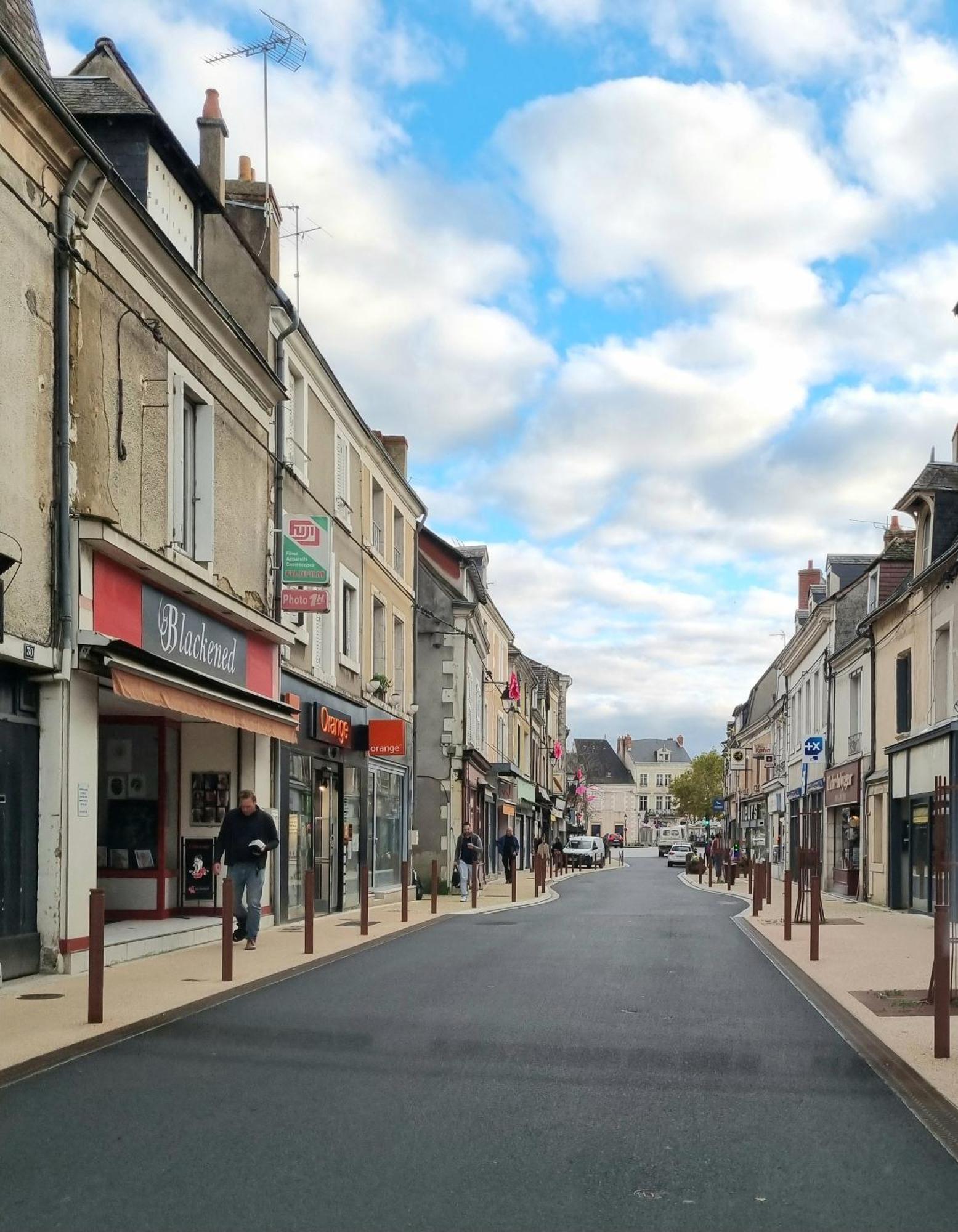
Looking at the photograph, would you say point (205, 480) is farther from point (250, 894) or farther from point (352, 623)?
point (352, 623)

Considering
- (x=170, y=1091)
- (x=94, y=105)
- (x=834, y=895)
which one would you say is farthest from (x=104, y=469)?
(x=834, y=895)

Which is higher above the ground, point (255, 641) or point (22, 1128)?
point (255, 641)

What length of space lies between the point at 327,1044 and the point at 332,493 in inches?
601

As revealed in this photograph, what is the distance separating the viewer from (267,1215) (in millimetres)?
4973

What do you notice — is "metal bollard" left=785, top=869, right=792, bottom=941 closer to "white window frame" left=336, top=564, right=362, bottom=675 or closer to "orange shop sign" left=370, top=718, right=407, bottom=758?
"orange shop sign" left=370, top=718, right=407, bottom=758

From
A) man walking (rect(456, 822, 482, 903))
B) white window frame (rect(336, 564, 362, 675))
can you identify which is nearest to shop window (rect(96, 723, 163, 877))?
white window frame (rect(336, 564, 362, 675))

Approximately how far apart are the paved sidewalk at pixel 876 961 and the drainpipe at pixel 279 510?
6.58 metres

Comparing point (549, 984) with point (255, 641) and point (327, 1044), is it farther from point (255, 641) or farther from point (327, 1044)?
point (255, 641)

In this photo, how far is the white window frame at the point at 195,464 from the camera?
51.1 feet

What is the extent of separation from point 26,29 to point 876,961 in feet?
41.1

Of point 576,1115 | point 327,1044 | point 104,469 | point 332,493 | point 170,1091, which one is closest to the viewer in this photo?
point 576,1115

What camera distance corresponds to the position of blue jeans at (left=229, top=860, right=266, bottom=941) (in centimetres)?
1483

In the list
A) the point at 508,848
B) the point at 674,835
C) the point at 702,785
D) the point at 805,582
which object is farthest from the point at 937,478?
the point at 674,835

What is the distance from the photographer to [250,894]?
14.9 metres
